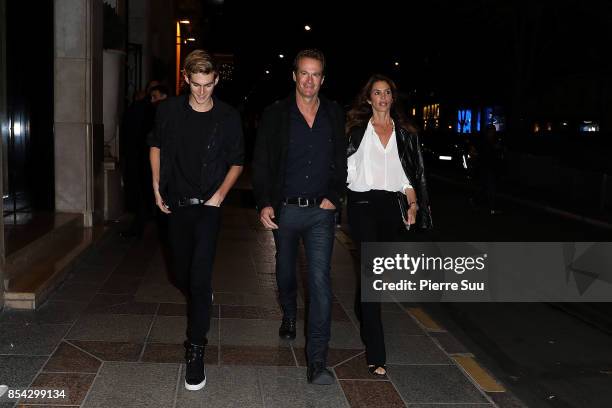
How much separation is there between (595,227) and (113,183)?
9606 millimetres

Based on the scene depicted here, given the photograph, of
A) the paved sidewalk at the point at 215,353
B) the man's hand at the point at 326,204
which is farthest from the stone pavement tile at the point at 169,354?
the man's hand at the point at 326,204

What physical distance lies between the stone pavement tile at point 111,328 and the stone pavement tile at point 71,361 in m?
Answer: 0.32

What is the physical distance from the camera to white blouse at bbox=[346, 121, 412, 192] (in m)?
4.73

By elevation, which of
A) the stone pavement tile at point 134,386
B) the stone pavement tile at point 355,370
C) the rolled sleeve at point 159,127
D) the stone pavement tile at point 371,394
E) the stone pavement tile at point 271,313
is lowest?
the stone pavement tile at point 271,313

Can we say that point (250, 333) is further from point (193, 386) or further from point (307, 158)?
point (307, 158)

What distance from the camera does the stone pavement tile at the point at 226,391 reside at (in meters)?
4.17

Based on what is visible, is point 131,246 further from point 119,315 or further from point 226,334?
point 226,334

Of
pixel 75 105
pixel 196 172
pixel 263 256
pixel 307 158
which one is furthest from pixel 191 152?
pixel 75 105

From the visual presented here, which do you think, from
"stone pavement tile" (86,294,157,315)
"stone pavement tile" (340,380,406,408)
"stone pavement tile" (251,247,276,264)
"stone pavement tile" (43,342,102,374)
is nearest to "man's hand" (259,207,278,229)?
"stone pavement tile" (340,380,406,408)

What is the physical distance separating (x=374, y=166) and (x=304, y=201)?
1.85ft

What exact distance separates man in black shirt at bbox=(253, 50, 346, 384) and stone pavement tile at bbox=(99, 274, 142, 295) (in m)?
2.88

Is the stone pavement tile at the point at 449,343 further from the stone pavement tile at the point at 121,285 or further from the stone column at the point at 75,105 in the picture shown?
the stone column at the point at 75,105

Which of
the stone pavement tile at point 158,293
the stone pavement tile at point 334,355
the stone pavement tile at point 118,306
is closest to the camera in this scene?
the stone pavement tile at point 334,355

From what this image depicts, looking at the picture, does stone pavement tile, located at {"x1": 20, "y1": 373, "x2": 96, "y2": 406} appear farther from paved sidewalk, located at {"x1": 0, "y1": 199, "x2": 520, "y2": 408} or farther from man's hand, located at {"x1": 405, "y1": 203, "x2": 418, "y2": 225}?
man's hand, located at {"x1": 405, "y1": 203, "x2": 418, "y2": 225}
